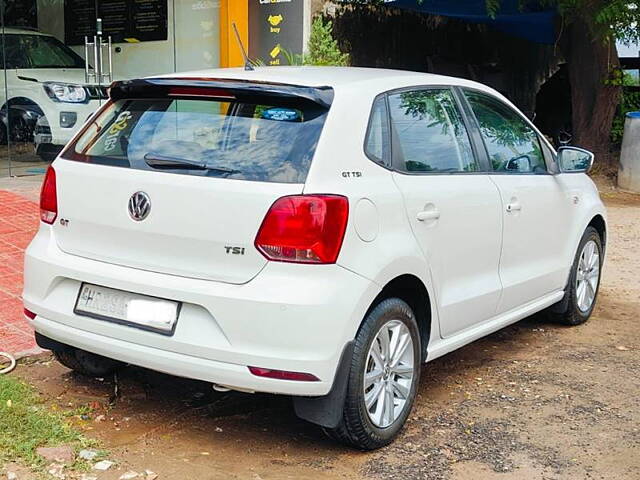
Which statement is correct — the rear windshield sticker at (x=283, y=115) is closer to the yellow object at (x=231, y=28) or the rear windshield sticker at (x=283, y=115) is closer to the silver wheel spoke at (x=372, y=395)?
the silver wheel spoke at (x=372, y=395)

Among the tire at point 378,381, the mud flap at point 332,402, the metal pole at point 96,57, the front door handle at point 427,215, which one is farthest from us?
the metal pole at point 96,57

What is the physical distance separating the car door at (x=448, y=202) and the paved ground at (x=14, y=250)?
2.42 meters

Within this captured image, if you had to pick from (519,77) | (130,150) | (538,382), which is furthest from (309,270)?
(519,77)

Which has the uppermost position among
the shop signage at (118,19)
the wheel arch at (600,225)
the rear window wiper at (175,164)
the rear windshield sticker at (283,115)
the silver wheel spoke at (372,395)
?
the shop signage at (118,19)

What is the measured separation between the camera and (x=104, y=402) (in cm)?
441

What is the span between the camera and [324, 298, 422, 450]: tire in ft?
12.2

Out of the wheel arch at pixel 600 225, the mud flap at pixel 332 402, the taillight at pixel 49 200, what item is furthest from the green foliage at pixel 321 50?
the mud flap at pixel 332 402

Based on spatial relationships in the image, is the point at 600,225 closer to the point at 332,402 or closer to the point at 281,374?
the point at 332,402

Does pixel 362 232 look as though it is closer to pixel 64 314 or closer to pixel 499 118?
pixel 64 314

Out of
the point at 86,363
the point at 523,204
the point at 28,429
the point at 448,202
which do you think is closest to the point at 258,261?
the point at 448,202

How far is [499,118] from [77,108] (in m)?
7.63

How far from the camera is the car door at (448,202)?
419 centimetres

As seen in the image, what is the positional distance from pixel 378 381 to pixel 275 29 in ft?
A: 28.0

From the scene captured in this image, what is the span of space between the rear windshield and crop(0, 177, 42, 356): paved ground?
4.91ft
